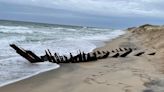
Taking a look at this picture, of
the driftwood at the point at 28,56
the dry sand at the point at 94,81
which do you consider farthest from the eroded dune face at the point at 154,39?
the driftwood at the point at 28,56

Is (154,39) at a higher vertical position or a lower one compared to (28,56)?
lower

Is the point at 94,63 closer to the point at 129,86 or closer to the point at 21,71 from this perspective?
the point at 21,71

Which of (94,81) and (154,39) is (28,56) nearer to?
(94,81)

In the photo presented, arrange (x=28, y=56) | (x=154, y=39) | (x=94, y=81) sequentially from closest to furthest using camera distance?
(x=94, y=81), (x=28, y=56), (x=154, y=39)

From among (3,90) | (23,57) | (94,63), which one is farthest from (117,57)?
(3,90)

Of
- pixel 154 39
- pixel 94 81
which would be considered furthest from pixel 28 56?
pixel 154 39

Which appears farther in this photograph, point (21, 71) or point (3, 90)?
point (21, 71)

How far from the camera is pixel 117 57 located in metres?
18.8

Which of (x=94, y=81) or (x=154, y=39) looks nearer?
(x=94, y=81)

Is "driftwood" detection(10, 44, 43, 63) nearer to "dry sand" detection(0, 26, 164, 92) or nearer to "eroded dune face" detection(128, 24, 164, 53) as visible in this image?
"dry sand" detection(0, 26, 164, 92)

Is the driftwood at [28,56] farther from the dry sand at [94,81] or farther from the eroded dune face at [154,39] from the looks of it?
the eroded dune face at [154,39]

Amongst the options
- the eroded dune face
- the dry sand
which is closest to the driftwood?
the dry sand

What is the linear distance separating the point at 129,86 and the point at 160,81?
112cm

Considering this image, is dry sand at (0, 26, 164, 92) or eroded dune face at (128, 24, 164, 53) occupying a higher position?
dry sand at (0, 26, 164, 92)
